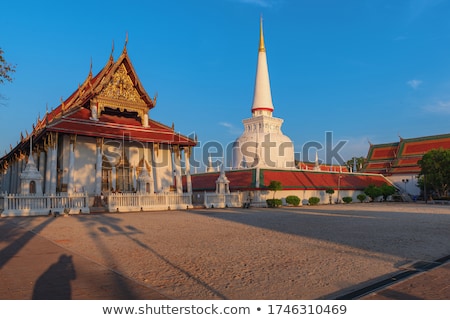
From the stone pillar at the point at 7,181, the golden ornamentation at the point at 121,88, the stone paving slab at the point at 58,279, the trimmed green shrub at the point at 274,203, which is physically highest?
the golden ornamentation at the point at 121,88

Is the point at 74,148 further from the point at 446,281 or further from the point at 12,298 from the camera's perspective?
the point at 446,281

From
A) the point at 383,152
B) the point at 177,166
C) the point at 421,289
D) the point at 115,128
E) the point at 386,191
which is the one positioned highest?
the point at 383,152

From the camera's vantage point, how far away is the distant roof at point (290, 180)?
1249 inches

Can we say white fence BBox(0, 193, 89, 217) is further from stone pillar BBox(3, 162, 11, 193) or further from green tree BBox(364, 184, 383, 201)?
green tree BBox(364, 184, 383, 201)

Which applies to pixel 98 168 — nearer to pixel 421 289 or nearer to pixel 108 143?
pixel 108 143

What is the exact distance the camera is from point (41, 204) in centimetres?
1895

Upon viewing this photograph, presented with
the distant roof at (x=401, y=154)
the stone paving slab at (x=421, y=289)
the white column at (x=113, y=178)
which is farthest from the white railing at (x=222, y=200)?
the distant roof at (x=401, y=154)


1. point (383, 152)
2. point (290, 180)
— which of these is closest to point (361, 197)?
point (290, 180)

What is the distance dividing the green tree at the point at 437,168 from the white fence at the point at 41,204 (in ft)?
104

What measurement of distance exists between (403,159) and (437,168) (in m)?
12.8

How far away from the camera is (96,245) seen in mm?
9172

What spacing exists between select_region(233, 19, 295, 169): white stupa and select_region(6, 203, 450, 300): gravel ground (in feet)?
96.7

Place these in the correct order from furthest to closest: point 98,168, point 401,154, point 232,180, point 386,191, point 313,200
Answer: point 401,154
point 386,191
point 232,180
point 313,200
point 98,168

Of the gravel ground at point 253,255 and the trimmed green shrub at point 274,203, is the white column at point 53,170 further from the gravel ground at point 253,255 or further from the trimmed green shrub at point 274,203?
the trimmed green shrub at point 274,203
